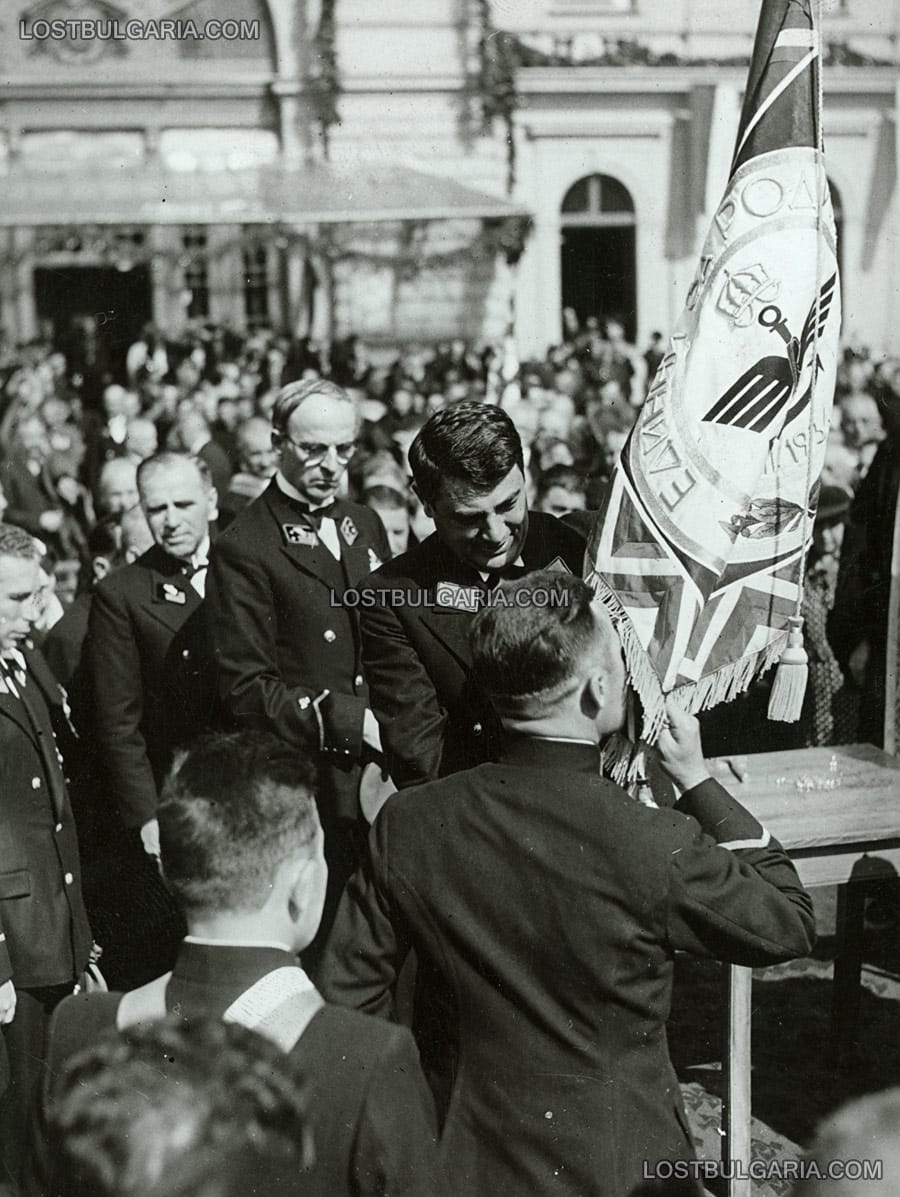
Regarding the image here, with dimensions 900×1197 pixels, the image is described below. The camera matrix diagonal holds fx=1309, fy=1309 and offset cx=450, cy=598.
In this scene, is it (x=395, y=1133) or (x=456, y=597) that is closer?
(x=395, y=1133)

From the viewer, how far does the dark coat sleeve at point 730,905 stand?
192 centimetres

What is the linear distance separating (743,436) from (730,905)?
1.28 metres

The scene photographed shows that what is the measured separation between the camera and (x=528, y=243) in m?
13.6

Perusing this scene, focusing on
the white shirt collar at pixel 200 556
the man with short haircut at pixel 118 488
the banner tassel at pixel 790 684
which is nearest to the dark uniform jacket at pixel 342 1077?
the banner tassel at pixel 790 684

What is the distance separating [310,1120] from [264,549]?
1.83 metres

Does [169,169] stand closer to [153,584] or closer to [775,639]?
[153,584]

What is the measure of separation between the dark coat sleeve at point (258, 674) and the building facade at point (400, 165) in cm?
676

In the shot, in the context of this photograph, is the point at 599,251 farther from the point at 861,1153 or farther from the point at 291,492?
the point at 861,1153

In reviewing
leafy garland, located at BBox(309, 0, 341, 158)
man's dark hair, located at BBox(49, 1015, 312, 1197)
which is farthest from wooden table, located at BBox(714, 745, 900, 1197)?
leafy garland, located at BBox(309, 0, 341, 158)

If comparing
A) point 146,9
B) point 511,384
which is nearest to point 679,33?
point 511,384

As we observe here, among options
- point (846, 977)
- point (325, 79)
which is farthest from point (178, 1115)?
point (325, 79)

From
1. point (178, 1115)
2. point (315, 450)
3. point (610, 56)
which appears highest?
point (610, 56)

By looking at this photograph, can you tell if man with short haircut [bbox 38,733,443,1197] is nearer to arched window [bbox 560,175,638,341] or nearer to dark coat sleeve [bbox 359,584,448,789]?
dark coat sleeve [bbox 359,584,448,789]

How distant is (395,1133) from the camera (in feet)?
5.53
